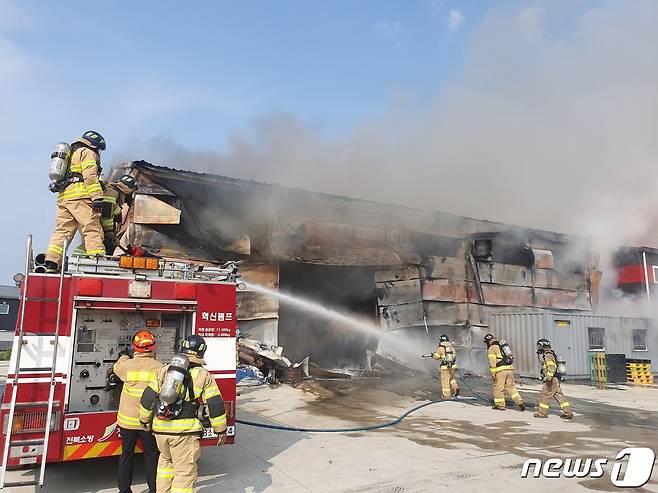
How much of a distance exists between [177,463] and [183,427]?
0.83 ft

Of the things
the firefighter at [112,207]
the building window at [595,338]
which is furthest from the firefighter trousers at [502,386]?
the building window at [595,338]

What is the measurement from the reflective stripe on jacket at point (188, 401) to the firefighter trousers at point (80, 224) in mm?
2114

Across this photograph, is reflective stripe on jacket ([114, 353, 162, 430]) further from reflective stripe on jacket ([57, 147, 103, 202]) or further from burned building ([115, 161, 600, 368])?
burned building ([115, 161, 600, 368])

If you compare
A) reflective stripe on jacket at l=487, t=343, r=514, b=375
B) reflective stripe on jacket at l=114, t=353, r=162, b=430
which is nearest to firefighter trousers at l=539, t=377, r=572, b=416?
reflective stripe on jacket at l=487, t=343, r=514, b=375

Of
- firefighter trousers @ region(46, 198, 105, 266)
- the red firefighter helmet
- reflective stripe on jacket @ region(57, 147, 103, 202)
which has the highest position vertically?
reflective stripe on jacket @ region(57, 147, 103, 202)

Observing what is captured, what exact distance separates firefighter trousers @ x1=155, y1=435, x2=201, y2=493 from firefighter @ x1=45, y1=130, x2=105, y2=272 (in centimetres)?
244

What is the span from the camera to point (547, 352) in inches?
339

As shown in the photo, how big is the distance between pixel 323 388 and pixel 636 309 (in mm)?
18758

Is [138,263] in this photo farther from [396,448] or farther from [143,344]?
[396,448]

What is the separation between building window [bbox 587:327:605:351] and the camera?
15.8 m

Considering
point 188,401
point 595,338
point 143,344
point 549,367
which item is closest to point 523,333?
point 595,338

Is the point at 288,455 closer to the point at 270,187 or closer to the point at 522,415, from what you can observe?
the point at 522,415

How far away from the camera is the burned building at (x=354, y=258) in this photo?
12461 mm

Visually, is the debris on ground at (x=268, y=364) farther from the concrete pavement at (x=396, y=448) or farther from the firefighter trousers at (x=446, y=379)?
the firefighter trousers at (x=446, y=379)
